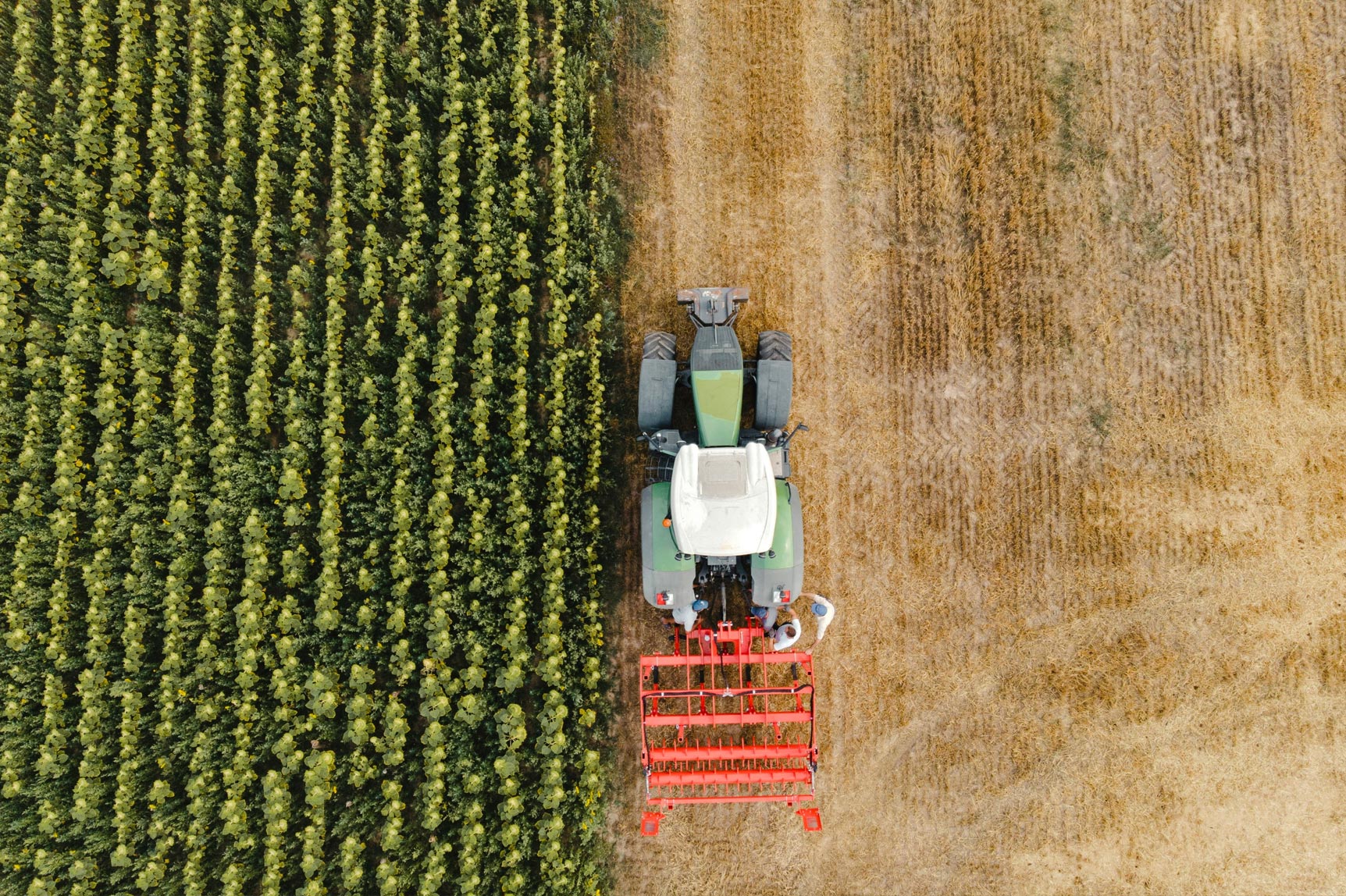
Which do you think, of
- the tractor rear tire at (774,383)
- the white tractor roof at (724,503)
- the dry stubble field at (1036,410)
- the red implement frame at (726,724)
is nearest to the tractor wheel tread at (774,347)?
the tractor rear tire at (774,383)

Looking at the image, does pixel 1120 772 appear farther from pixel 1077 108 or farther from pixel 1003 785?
pixel 1077 108

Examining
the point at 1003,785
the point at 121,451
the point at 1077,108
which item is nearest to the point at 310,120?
the point at 121,451

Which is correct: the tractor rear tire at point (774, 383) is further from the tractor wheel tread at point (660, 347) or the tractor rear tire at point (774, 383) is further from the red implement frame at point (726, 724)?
the red implement frame at point (726, 724)

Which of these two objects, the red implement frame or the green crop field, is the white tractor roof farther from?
the green crop field

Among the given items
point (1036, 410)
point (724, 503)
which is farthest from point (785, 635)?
point (1036, 410)

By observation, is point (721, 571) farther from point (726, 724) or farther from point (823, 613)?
point (726, 724)

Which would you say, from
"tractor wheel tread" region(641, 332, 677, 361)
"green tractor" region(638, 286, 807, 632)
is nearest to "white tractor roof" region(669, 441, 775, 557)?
"green tractor" region(638, 286, 807, 632)
